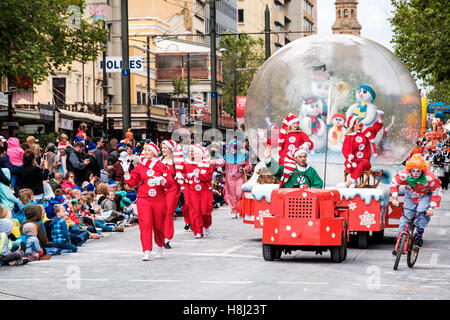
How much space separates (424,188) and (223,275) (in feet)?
11.4

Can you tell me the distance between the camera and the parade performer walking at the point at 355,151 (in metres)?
16.5

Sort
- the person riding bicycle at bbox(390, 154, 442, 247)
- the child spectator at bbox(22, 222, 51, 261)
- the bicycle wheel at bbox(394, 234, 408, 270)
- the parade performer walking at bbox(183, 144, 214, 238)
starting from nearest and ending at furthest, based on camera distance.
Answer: the bicycle wheel at bbox(394, 234, 408, 270), the person riding bicycle at bbox(390, 154, 442, 247), the child spectator at bbox(22, 222, 51, 261), the parade performer walking at bbox(183, 144, 214, 238)

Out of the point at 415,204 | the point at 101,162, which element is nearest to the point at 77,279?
the point at 415,204

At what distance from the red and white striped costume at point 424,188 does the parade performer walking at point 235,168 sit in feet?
28.7

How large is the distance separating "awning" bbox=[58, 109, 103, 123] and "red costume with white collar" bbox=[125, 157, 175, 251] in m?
33.3

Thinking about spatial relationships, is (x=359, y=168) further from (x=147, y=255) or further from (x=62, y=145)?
(x=62, y=145)

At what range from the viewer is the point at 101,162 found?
23031 mm

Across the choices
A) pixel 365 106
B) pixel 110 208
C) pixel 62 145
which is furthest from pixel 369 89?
pixel 62 145

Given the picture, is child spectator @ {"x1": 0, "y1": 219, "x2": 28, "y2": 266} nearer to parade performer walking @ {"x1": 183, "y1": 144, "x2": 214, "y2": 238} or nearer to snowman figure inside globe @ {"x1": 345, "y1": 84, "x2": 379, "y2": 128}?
parade performer walking @ {"x1": 183, "y1": 144, "x2": 214, "y2": 238}

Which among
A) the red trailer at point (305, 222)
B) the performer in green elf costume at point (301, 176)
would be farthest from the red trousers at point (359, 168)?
the red trailer at point (305, 222)

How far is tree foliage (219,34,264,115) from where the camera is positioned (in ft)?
279

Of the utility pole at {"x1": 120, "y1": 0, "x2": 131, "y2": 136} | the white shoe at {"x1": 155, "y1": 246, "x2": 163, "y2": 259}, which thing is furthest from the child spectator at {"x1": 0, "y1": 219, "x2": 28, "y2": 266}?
the utility pole at {"x1": 120, "y1": 0, "x2": 131, "y2": 136}

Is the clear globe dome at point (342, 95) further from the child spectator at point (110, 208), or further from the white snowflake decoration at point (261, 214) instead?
the child spectator at point (110, 208)

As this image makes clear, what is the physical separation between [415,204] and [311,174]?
1.63 meters
